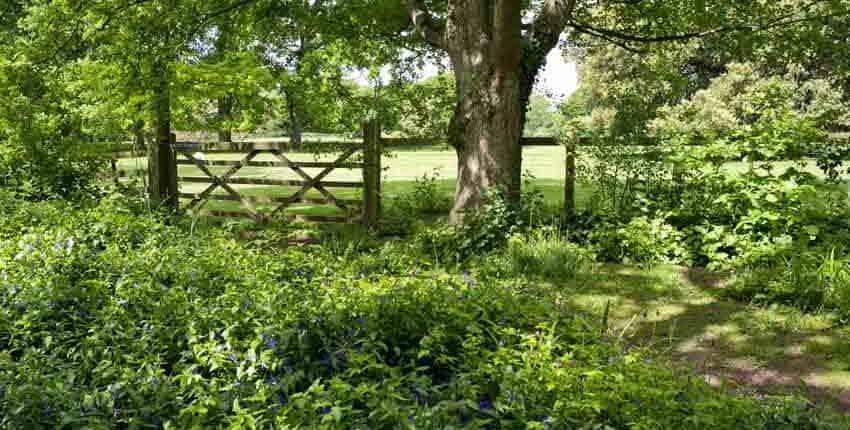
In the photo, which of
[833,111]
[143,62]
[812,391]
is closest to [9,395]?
[812,391]

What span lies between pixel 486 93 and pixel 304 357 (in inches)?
242

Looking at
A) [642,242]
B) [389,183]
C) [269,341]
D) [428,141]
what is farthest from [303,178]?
[389,183]

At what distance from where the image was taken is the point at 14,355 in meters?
3.75

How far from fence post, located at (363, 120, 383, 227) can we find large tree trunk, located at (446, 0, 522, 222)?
1749mm

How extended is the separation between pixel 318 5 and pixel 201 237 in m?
7.50

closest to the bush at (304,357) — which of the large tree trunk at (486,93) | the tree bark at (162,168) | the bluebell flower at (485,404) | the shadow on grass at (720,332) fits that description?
the bluebell flower at (485,404)

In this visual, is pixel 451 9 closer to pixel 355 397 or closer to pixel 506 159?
pixel 506 159

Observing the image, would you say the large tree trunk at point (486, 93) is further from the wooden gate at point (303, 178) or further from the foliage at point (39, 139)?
the foliage at point (39, 139)

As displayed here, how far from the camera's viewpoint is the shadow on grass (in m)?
4.75

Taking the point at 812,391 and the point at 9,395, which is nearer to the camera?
the point at 9,395

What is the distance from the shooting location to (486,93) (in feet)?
28.6

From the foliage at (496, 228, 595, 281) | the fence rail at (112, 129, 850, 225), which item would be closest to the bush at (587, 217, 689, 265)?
the foliage at (496, 228, 595, 281)

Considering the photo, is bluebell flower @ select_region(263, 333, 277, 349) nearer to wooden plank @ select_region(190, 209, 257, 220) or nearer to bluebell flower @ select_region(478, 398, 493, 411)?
bluebell flower @ select_region(478, 398, 493, 411)

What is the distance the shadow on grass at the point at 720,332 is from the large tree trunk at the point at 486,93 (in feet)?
6.81
